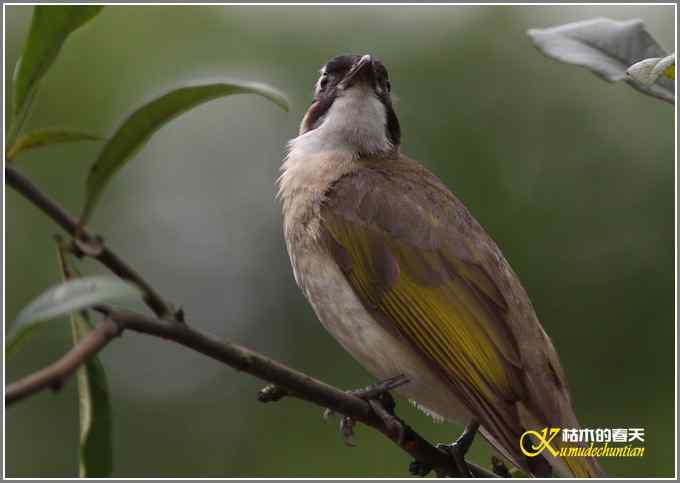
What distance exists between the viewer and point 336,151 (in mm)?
4602

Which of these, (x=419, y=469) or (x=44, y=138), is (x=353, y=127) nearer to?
(x=419, y=469)

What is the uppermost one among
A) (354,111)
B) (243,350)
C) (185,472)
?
(354,111)

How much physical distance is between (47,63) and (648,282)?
200 inches

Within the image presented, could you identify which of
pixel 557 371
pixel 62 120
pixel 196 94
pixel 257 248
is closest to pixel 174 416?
pixel 257 248

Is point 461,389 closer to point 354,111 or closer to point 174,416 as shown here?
point 354,111

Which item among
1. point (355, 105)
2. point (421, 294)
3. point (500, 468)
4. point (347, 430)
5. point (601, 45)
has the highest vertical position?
point (601, 45)

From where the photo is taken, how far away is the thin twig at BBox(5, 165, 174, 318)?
1839mm

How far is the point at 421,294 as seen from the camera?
3.82 m

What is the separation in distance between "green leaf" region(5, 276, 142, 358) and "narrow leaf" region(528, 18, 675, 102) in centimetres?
161

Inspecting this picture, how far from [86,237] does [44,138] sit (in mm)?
380

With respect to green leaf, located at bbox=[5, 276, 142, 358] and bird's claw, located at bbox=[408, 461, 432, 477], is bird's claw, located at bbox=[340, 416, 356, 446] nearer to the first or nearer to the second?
bird's claw, located at bbox=[408, 461, 432, 477]

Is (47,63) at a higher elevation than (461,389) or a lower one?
higher

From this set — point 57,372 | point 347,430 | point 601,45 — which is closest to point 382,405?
point 347,430

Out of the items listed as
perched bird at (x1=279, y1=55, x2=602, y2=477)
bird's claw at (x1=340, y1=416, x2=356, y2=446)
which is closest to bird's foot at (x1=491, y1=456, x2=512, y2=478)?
perched bird at (x1=279, y1=55, x2=602, y2=477)
